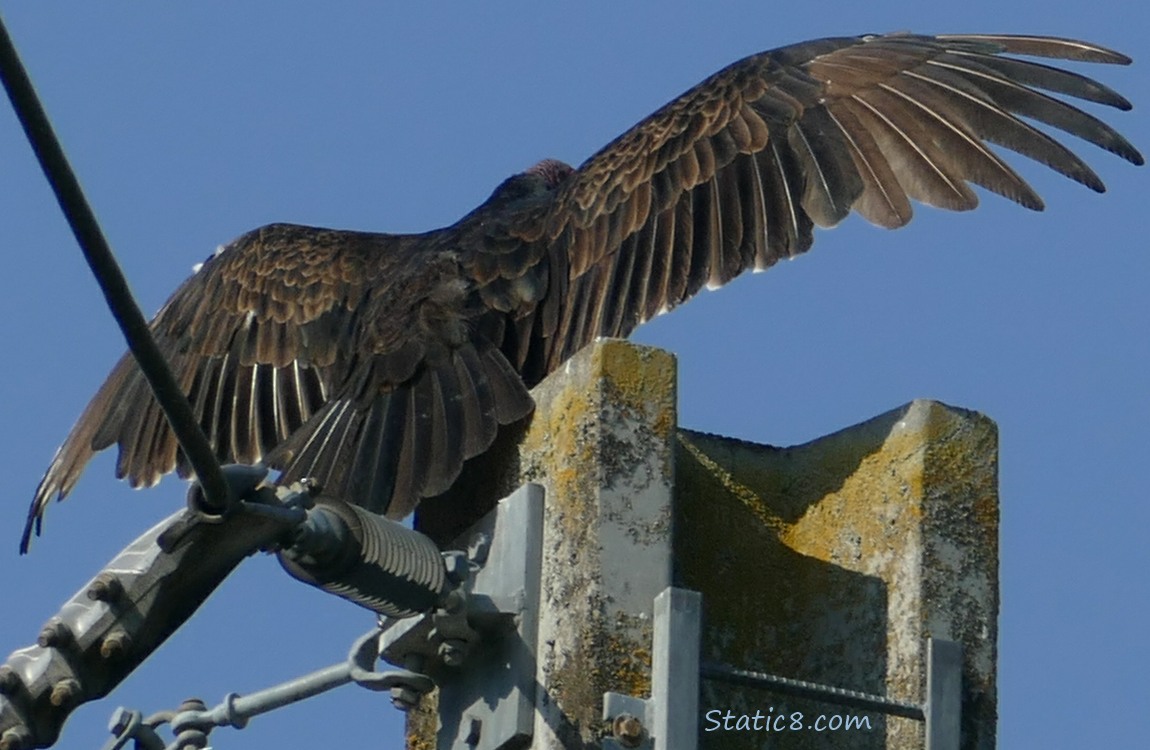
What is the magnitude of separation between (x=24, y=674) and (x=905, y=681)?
1476 mm

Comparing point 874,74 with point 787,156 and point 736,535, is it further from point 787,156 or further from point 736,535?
point 736,535

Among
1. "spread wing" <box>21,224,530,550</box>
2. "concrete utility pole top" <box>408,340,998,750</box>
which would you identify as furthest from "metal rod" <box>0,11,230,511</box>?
"spread wing" <box>21,224,530,550</box>

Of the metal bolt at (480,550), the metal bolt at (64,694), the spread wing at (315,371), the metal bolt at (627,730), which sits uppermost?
the spread wing at (315,371)

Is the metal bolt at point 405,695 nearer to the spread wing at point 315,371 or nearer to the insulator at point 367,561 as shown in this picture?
the insulator at point 367,561

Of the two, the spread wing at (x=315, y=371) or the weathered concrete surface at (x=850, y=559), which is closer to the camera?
the weathered concrete surface at (x=850, y=559)

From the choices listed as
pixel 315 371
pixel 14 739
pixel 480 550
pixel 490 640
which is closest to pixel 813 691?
pixel 490 640

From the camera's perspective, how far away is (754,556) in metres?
4.58

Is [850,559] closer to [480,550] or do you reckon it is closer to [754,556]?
[754,556]

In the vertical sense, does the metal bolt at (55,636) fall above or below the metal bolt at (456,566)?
below

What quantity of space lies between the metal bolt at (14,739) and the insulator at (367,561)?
17.5 inches

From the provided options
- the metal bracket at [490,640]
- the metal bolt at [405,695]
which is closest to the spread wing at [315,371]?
the metal bracket at [490,640]

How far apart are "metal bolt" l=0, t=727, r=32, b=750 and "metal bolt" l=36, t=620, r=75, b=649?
0.38 feet

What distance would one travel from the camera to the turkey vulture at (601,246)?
19.1ft

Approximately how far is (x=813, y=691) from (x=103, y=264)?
1.32 metres
